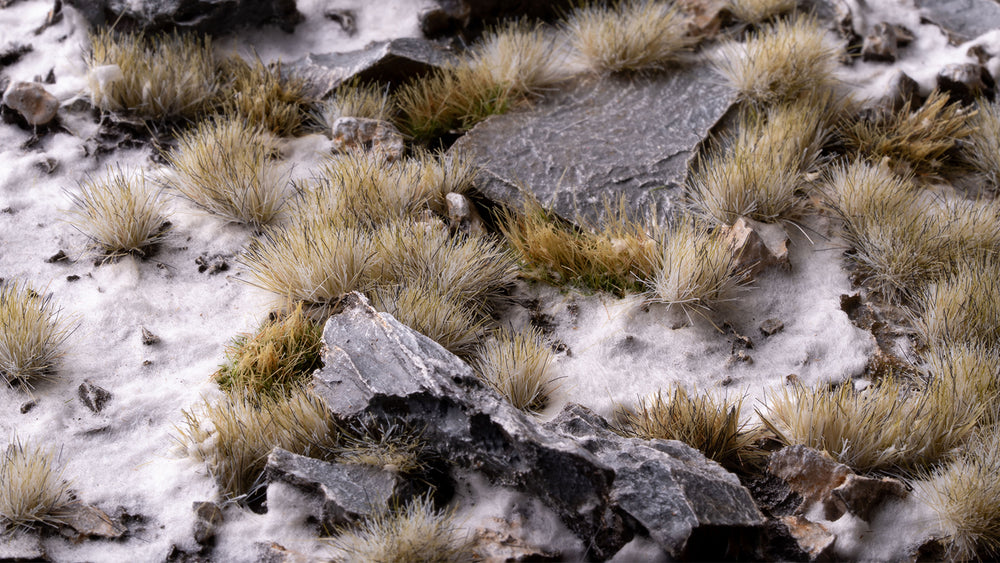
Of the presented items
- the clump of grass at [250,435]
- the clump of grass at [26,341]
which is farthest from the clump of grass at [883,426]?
the clump of grass at [26,341]

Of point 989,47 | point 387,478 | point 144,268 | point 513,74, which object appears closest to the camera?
point 387,478

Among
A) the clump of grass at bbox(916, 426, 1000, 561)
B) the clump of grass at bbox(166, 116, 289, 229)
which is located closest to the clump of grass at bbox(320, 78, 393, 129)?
the clump of grass at bbox(166, 116, 289, 229)

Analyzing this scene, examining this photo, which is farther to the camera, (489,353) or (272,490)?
(489,353)

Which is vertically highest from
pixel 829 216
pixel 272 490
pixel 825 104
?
pixel 825 104

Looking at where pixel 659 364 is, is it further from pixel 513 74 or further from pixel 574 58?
pixel 574 58

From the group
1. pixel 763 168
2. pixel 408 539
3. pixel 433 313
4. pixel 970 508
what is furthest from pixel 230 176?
pixel 970 508

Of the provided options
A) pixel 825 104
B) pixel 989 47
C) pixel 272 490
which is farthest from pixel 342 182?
pixel 989 47

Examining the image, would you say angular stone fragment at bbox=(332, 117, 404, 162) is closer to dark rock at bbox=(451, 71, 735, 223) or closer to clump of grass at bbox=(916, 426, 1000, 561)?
dark rock at bbox=(451, 71, 735, 223)
